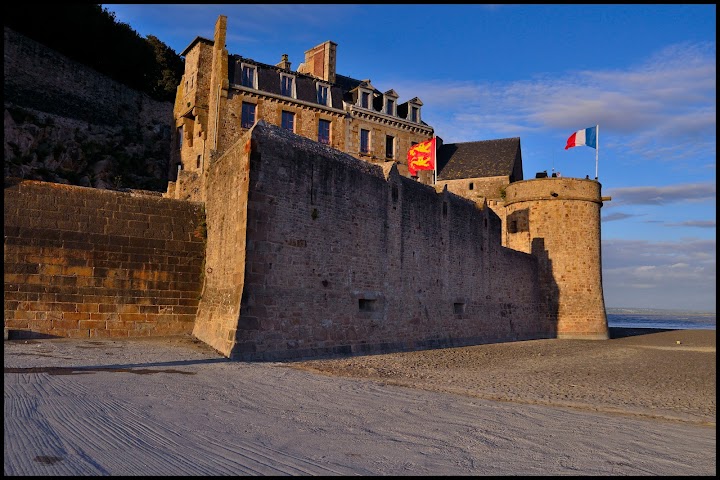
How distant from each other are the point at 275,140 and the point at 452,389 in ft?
22.9

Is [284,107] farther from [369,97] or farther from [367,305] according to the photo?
[367,305]

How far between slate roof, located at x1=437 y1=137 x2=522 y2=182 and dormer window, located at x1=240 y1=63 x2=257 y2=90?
48.3 feet

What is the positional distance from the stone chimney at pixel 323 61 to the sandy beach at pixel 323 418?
25.9 m

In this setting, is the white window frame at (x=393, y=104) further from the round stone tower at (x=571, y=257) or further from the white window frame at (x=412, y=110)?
the round stone tower at (x=571, y=257)

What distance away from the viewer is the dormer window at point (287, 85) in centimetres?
3200

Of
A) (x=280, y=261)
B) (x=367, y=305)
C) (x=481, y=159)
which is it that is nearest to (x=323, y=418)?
(x=280, y=261)

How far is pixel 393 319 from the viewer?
16719 millimetres

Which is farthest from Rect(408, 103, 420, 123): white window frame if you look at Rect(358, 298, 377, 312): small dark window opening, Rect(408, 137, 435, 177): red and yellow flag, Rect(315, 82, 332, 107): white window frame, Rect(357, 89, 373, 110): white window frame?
Rect(358, 298, 377, 312): small dark window opening

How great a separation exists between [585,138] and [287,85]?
1639cm

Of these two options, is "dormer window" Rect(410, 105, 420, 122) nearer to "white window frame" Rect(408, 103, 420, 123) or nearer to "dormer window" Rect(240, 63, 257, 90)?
"white window frame" Rect(408, 103, 420, 123)

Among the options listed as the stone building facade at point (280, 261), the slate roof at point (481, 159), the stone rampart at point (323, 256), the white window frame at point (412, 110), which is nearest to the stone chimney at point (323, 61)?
the white window frame at point (412, 110)

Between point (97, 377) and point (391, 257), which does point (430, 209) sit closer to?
point (391, 257)

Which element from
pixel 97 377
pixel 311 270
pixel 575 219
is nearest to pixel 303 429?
pixel 97 377

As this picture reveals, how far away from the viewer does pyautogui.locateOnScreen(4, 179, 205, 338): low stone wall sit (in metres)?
12.9
